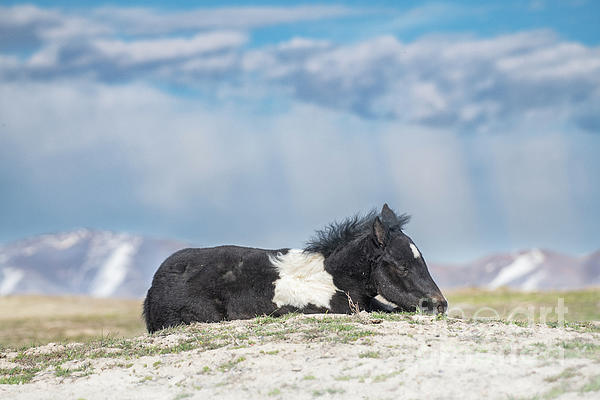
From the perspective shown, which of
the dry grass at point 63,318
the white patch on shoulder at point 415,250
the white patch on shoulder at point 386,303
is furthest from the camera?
the dry grass at point 63,318

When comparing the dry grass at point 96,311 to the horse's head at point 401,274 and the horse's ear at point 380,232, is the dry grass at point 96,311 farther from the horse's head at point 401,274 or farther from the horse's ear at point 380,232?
the horse's ear at point 380,232

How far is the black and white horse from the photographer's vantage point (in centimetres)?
1126

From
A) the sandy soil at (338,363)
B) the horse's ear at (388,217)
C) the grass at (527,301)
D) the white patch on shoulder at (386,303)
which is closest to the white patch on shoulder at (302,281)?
the white patch on shoulder at (386,303)

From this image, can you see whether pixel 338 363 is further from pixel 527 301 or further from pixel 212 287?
pixel 527 301

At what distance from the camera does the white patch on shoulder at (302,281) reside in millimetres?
11367

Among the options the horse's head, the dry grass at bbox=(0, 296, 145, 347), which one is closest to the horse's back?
the horse's head

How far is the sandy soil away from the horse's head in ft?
3.11

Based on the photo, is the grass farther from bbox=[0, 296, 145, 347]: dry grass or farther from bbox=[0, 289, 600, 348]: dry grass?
bbox=[0, 296, 145, 347]: dry grass

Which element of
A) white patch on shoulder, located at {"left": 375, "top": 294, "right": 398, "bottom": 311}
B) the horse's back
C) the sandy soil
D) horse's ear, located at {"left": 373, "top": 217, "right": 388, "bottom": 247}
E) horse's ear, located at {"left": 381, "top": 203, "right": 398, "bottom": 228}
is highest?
horse's ear, located at {"left": 381, "top": 203, "right": 398, "bottom": 228}

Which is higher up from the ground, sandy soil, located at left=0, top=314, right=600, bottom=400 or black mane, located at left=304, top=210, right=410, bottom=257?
black mane, located at left=304, top=210, right=410, bottom=257

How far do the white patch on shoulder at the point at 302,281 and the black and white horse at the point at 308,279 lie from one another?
0.6 inches

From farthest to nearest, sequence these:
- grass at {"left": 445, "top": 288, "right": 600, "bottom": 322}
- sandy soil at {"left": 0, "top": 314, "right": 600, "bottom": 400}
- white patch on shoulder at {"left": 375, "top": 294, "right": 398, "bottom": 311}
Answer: grass at {"left": 445, "top": 288, "right": 600, "bottom": 322}
white patch on shoulder at {"left": 375, "top": 294, "right": 398, "bottom": 311}
sandy soil at {"left": 0, "top": 314, "right": 600, "bottom": 400}

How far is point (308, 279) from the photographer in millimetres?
11578

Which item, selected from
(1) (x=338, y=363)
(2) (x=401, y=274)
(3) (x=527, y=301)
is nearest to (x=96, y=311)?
(3) (x=527, y=301)
